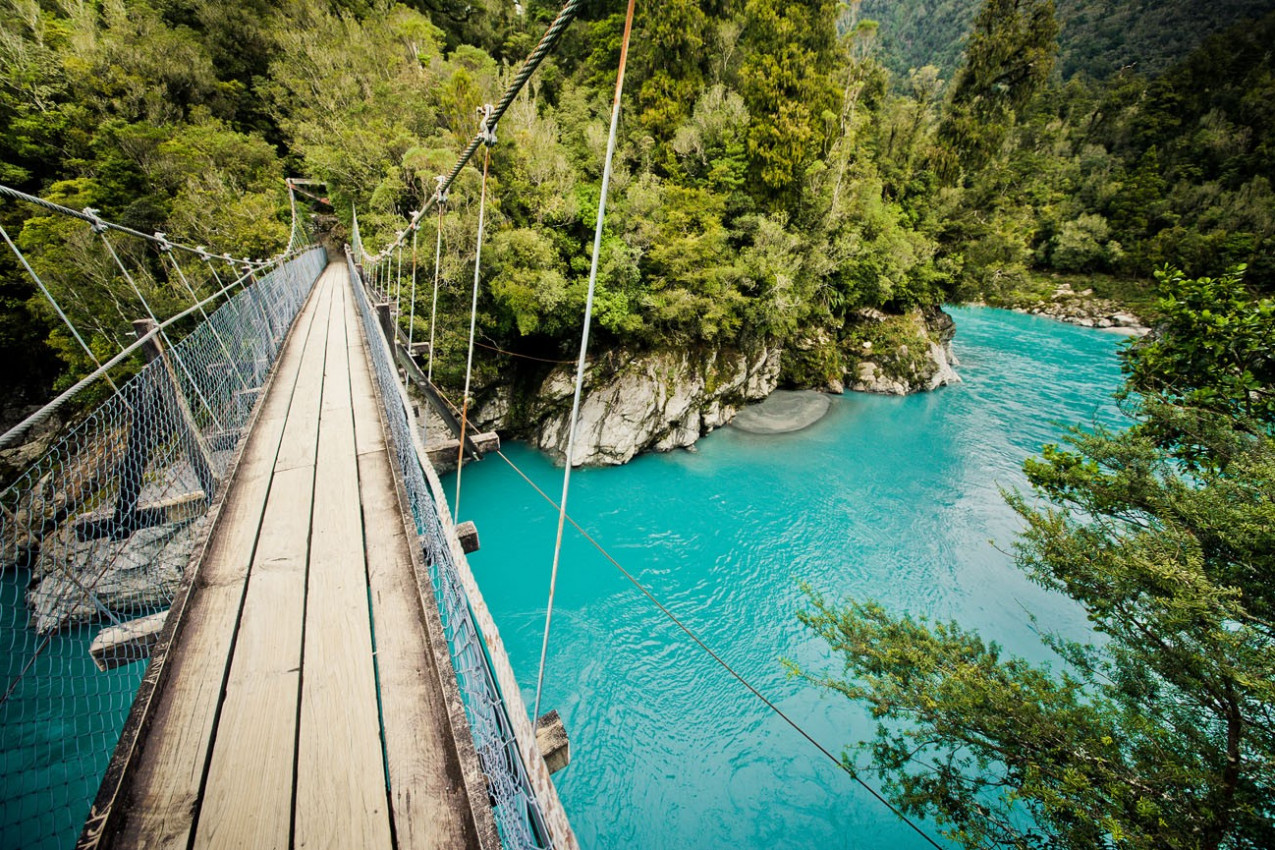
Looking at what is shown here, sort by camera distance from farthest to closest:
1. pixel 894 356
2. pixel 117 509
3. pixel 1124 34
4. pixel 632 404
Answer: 1. pixel 1124 34
2. pixel 894 356
3. pixel 632 404
4. pixel 117 509

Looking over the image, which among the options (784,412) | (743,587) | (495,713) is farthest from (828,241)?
(495,713)

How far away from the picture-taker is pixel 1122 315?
2372cm

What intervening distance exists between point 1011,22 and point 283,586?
95.1 ft

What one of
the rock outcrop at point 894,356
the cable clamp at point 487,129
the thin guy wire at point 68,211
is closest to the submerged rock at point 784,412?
the rock outcrop at point 894,356

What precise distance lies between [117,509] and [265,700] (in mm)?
1962

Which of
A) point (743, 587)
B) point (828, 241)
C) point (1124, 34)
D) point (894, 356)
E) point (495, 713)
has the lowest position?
point (743, 587)

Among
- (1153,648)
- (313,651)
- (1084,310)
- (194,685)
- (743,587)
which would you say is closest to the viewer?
(194,685)

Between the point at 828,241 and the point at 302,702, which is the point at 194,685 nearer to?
the point at 302,702

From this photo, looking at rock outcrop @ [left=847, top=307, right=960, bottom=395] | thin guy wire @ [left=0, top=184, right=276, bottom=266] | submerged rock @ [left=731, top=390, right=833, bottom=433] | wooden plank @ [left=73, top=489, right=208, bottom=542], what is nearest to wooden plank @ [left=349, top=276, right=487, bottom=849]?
wooden plank @ [left=73, top=489, right=208, bottom=542]

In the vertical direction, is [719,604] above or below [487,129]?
below

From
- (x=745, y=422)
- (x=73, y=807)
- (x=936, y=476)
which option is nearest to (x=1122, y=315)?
(x=936, y=476)

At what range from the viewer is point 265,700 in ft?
6.14

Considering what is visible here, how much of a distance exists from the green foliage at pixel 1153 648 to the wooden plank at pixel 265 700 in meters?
4.66

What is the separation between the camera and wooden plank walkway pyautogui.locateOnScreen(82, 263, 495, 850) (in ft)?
5.12
